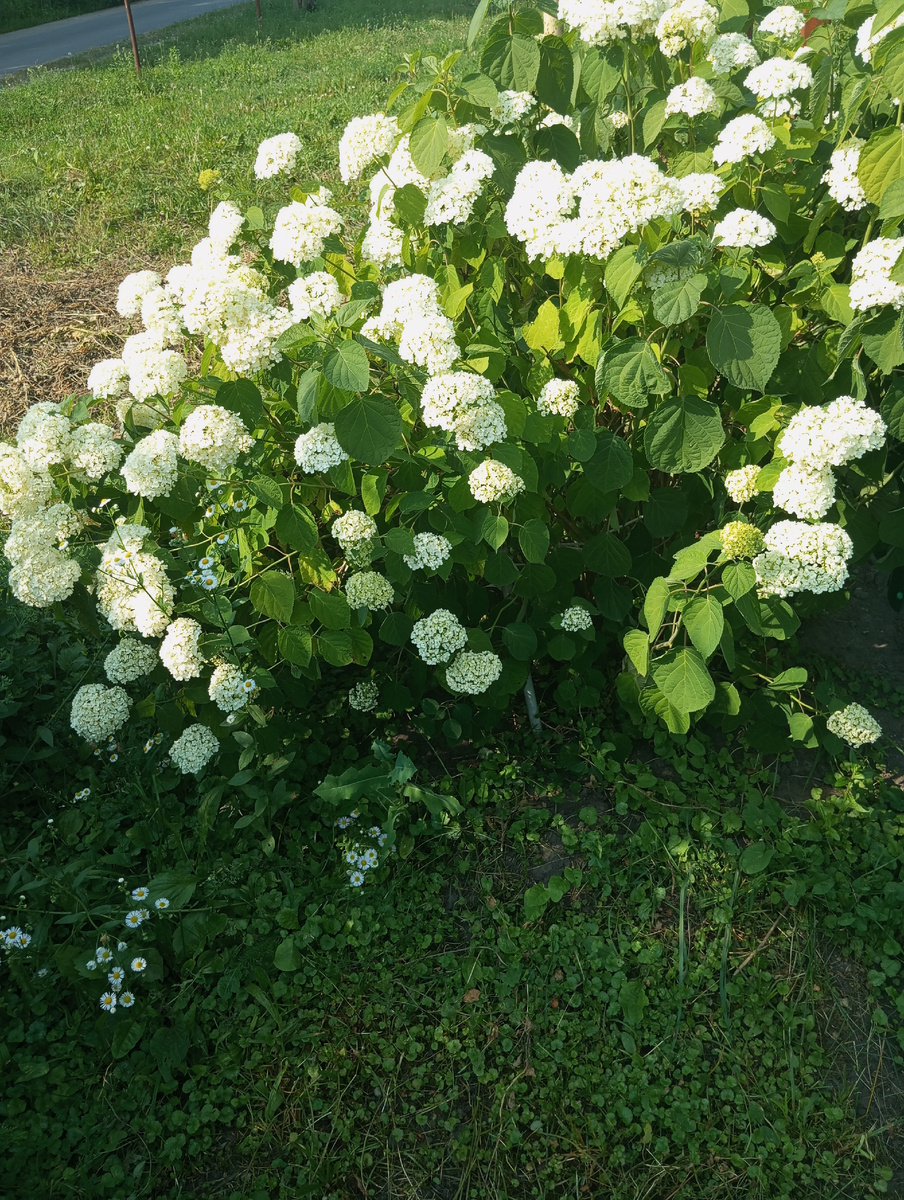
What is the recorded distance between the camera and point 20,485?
7.28 ft

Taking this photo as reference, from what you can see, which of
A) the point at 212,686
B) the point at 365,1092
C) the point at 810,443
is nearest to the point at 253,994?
the point at 365,1092

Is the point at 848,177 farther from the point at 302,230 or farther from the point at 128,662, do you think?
the point at 128,662

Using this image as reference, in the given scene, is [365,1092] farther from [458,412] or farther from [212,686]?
[458,412]

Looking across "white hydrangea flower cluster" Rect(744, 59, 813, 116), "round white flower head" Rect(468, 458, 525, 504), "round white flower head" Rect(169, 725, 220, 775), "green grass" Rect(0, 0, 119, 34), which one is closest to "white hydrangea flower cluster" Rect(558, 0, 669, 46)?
"white hydrangea flower cluster" Rect(744, 59, 813, 116)

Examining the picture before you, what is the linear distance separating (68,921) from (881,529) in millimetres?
2282

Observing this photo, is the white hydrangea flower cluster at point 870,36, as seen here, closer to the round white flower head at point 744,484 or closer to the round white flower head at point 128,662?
the round white flower head at point 744,484

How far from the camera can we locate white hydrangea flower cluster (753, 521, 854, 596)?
6.50ft

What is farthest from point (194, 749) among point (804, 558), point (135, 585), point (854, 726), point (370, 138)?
point (854, 726)

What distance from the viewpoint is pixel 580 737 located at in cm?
284

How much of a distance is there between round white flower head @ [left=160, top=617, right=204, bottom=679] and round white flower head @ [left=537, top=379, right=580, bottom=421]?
1.01m

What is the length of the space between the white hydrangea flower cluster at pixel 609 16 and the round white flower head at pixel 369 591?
1.36 metres

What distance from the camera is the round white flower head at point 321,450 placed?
2.02 metres

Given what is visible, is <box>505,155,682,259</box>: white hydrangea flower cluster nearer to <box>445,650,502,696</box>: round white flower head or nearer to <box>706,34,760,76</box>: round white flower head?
<box>706,34,760,76</box>: round white flower head

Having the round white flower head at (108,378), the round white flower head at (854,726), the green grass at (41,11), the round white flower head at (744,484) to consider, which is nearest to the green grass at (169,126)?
the round white flower head at (108,378)
